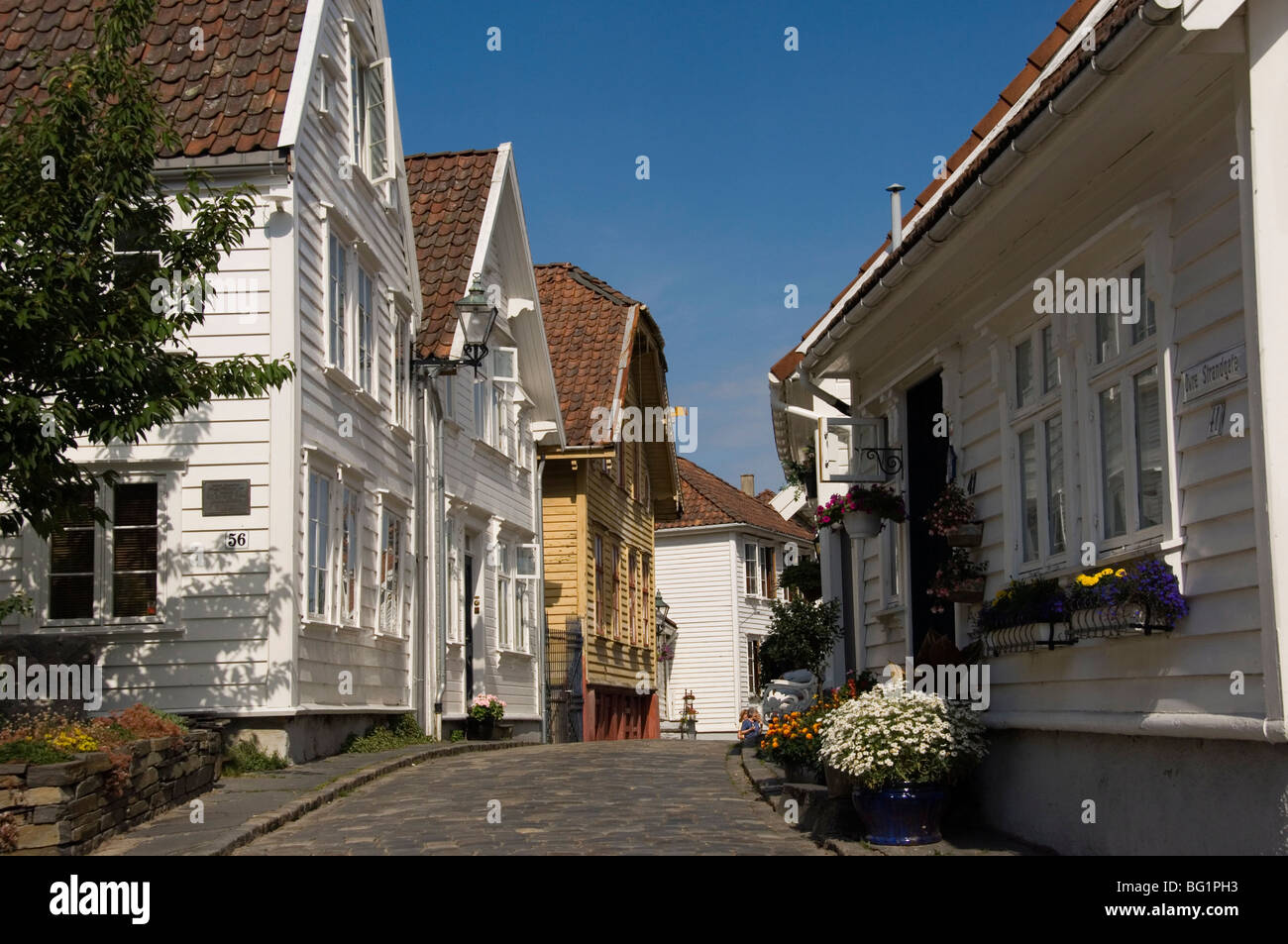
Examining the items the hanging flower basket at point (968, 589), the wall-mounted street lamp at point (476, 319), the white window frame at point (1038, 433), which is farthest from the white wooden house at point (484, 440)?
the white window frame at point (1038, 433)

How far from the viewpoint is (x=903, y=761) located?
30.0ft

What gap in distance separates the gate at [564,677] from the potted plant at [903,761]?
1818 cm

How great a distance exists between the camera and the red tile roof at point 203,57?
14945 mm

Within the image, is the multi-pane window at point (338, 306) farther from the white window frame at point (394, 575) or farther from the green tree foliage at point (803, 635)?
the green tree foliage at point (803, 635)

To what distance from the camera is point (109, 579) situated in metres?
14.4

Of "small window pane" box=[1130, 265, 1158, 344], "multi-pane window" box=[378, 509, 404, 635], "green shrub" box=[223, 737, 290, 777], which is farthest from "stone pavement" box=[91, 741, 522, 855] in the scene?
"small window pane" box=[1130, 265, 1158, 344]

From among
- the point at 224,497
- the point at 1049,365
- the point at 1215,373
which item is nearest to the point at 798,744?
the point at 1049,365

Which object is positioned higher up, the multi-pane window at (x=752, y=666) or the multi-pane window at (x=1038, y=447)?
the multi-pane window at (x=1038, y=447)

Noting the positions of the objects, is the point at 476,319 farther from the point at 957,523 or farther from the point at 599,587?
the point at 599,587

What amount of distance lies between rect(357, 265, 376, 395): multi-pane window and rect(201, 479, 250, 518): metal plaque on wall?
125 inches
